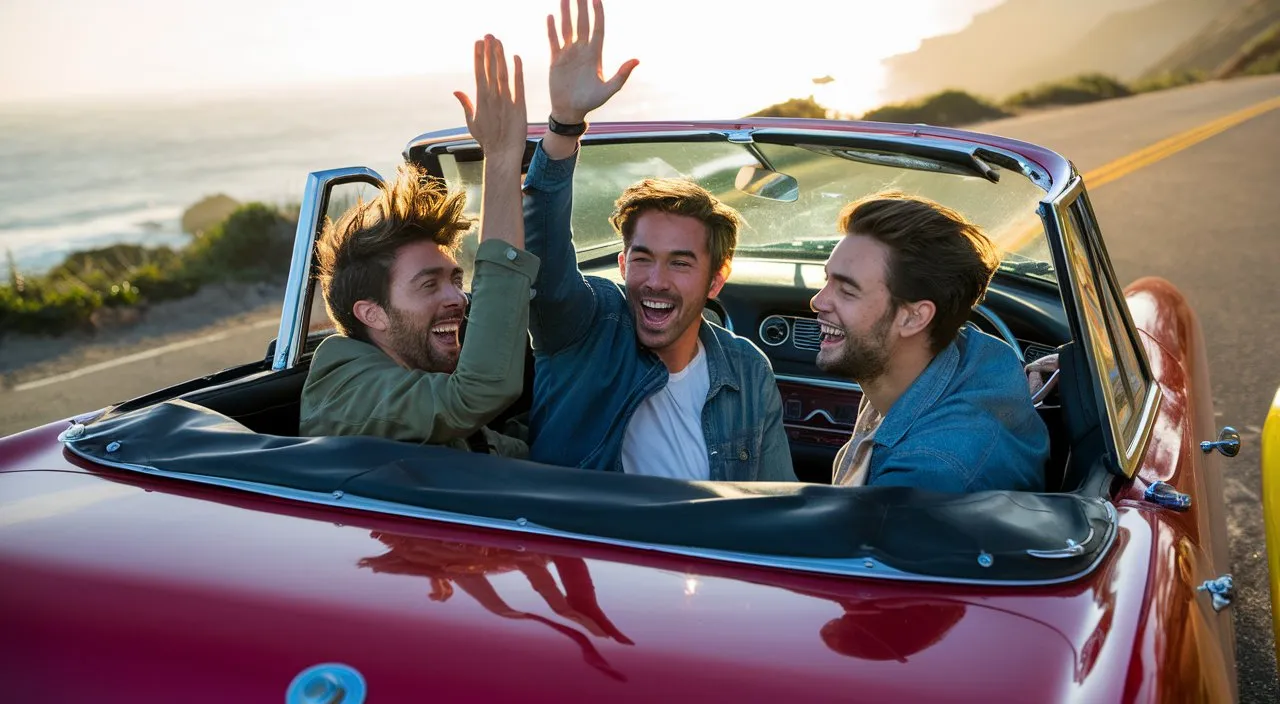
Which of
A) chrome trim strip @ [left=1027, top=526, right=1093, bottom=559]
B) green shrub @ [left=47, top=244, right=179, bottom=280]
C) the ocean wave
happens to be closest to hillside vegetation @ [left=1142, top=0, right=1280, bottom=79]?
the ocean wave

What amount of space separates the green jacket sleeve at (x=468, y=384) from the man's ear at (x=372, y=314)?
0.18 m

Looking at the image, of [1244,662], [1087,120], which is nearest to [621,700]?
[1244,662]

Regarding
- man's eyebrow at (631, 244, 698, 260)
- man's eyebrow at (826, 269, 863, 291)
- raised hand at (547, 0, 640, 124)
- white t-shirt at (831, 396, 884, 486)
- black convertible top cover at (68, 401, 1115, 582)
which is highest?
raised hand at (547, 0, 640, 124)

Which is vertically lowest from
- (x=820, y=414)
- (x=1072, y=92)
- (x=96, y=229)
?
(x=96, y=229)

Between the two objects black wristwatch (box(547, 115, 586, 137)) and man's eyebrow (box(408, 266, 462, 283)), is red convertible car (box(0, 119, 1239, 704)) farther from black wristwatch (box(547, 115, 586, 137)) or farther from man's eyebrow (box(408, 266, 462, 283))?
black wristwatch (box(547, 115, 586, 137))

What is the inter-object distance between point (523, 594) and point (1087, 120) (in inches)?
896

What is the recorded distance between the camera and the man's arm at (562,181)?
95.0 inches

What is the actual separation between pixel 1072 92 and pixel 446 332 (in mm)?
28049

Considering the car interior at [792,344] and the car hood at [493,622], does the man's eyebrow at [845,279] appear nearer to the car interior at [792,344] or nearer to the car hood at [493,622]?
the car interior at [792,344]

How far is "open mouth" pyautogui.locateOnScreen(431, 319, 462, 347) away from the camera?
8.60 feet

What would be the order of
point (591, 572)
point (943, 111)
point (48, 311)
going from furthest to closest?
point (943, 111)
point (48, 311)
point (591, 572)

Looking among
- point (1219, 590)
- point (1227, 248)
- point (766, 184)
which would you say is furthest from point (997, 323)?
point (1227, 248)

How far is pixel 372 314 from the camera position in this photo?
2.59 meters

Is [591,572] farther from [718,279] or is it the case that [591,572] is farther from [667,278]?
[718,279]
